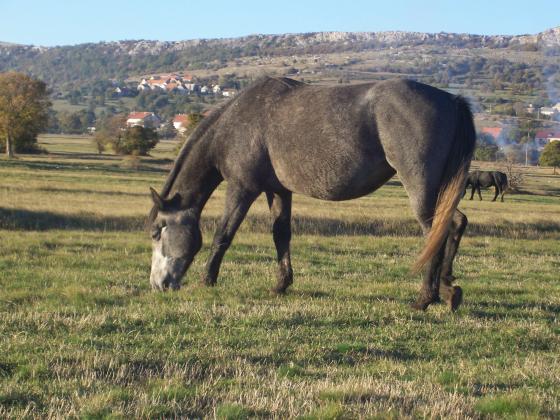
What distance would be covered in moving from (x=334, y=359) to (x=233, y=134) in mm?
4276

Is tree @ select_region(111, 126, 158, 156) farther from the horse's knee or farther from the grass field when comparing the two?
the horse's knee

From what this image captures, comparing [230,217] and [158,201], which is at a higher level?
[158,201]

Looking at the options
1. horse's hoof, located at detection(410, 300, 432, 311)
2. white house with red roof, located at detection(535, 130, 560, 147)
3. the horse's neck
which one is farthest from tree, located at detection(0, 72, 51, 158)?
white house with red roof, located at detection(535, 130, 560, 147)

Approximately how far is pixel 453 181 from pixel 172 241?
12.7 feet

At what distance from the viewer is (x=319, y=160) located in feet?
32.0

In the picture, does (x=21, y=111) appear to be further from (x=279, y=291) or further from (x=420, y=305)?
(x=420, y=305)

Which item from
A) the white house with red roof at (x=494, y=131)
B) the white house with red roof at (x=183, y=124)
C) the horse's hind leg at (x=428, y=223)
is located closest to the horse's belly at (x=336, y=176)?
the horse's hind leg at (x=428, y=223)

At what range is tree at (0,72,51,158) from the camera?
7681 cm

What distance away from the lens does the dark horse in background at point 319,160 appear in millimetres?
9203

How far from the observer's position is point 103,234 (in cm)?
1970

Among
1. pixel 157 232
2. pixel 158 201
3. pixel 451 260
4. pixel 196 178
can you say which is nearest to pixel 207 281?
pixel 157 232

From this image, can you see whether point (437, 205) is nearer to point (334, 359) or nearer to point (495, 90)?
point (334, 359)

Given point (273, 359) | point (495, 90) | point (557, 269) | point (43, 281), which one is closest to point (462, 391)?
point (273, 359)

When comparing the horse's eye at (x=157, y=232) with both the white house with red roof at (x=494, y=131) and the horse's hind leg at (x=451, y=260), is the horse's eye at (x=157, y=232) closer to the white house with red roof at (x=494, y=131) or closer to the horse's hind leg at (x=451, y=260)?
the horse's hind leg at (x=451, y=260)
